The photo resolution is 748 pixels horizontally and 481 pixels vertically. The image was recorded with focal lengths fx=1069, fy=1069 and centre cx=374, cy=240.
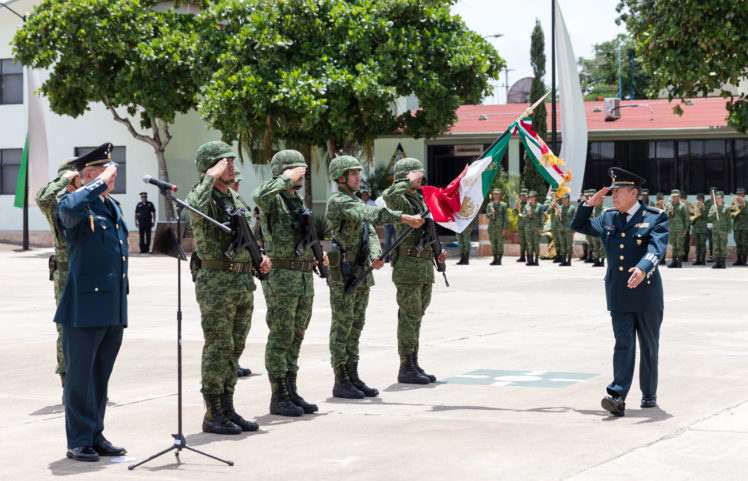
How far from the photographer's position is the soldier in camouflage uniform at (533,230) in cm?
2923

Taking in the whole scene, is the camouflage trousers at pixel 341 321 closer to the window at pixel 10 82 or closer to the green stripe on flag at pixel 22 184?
the green stripe on flag at pixel 22 184

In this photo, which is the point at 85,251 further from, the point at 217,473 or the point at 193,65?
the point at 193,65

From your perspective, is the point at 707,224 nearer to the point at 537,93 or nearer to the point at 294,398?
the point at 537,93

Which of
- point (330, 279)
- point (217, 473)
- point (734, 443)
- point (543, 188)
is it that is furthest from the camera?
point (543, 188)

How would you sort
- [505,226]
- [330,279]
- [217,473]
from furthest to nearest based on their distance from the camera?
[505,226], [330,279], [217,473]

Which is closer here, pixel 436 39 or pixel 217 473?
pixel 217 473

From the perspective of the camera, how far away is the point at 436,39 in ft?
103

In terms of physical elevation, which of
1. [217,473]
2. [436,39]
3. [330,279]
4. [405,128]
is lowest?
[217,473]

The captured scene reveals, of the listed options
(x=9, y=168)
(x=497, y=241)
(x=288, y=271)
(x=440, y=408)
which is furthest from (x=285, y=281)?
(x=9, y=168)

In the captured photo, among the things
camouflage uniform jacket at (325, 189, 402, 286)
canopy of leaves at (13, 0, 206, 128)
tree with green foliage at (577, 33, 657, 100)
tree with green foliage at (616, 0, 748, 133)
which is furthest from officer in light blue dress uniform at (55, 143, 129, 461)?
tree with green foliage at (577, 33, 657, 100)

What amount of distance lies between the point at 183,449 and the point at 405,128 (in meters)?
27.7

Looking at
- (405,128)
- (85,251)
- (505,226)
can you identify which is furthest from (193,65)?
(85,251)

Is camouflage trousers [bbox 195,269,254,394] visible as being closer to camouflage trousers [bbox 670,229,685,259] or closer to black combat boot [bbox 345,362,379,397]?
black combat boot [bbox 345,362,379,397]

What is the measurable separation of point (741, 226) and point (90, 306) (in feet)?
83.0
